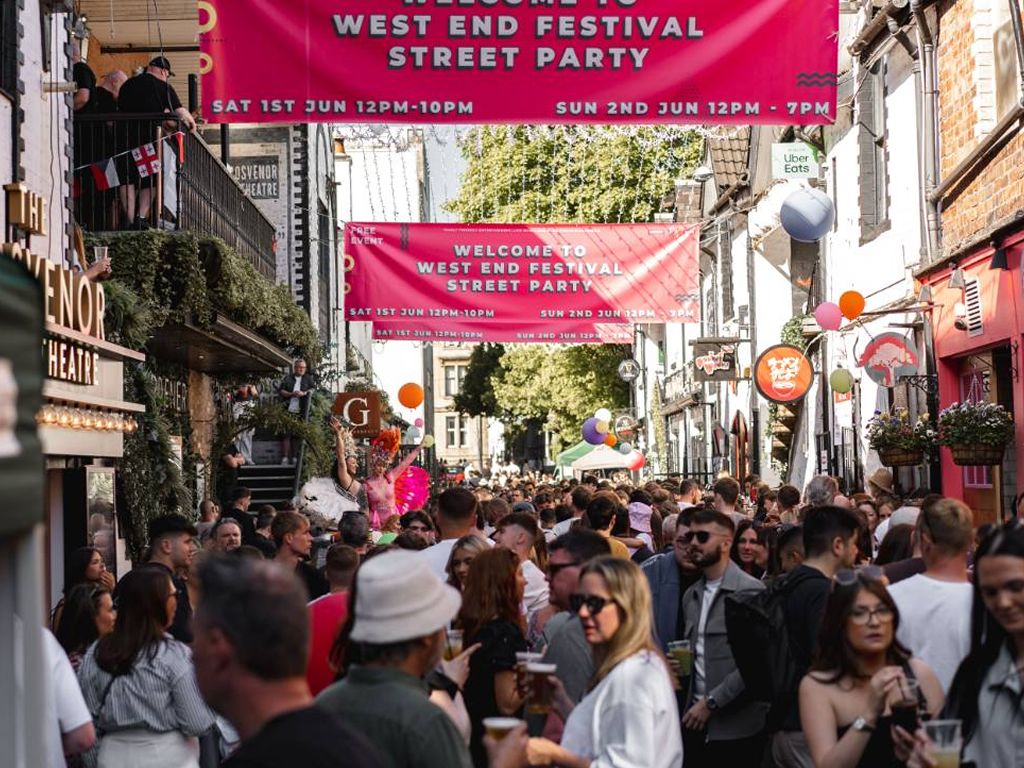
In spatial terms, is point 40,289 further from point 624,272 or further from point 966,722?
point 624,272

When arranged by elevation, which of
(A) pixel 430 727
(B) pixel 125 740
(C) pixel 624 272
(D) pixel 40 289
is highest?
(C) pixel 624 272

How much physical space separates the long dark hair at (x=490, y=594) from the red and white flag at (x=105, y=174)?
1040 centimetres

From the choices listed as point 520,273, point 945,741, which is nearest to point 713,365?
point 520,273

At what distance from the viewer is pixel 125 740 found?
6.82m

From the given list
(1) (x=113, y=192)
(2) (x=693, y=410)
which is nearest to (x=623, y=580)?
(1) (x=113, y=192)

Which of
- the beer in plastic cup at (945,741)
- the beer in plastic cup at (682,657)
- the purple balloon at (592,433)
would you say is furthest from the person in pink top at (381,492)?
the purple balloon at (592,433)

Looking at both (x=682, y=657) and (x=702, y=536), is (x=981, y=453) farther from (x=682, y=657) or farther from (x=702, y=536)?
(x=682, y=657)

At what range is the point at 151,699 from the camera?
267 inches

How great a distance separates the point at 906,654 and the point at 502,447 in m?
103

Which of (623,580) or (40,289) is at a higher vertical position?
(40,289)

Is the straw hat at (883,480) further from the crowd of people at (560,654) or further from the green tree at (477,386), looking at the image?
the green tree at (477,386)

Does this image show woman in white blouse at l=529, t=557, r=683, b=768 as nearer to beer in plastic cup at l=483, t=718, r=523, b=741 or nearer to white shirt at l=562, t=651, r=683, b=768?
white shirt at l=562, t=651, r=683, b=768

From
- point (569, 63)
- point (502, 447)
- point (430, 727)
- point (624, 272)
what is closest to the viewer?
point (430, 727)

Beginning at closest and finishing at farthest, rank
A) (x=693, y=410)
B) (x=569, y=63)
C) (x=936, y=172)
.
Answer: (x=569, y=63) < (x=936, y=172) < (x=693, y=410)
